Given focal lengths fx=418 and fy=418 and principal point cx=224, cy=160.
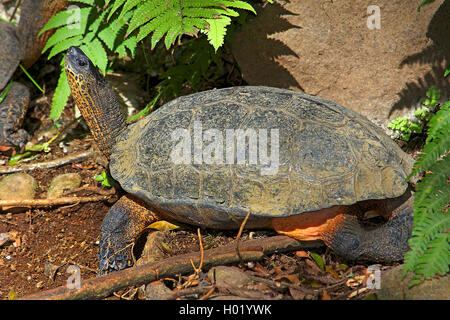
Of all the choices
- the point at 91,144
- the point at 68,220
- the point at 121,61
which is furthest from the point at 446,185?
the point at 121,61

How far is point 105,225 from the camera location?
3.64 meters

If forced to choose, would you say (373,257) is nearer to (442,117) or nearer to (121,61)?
(442,117)

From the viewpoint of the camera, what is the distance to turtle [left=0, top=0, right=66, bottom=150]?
4.82m

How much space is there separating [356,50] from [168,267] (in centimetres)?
283

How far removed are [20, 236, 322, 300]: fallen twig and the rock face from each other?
1.83 metres

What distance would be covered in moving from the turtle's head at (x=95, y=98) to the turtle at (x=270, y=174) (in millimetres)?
97

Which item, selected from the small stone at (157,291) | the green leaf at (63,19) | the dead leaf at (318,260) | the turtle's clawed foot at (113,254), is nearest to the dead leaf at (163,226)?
the turtle's clawed foot at (113,254)

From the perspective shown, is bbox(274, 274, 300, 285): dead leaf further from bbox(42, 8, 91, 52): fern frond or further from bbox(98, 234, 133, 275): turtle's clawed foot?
bbox(42, 8, 91, 52): fern frond

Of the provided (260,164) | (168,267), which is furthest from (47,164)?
(260,164)

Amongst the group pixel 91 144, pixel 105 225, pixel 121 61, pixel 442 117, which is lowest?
pixel 105 225

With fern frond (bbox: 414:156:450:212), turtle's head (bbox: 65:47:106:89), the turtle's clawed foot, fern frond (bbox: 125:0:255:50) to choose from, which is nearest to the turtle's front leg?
the turtle's clawed foot

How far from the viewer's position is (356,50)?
424 centimetres

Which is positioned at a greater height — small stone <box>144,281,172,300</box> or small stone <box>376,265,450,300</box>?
small stone <box>376,265,450,300</box>

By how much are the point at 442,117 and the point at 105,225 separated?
2792 millimetres
